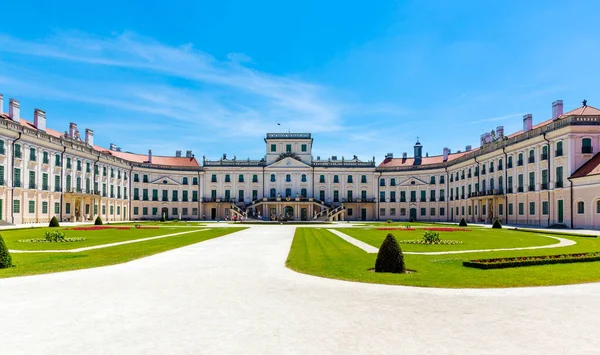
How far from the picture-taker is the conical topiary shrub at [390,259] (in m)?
14.2

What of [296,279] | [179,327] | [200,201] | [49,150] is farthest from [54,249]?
[200,201]

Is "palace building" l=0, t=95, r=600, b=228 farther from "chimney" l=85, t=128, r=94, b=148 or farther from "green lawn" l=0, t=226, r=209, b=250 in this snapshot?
"green lawn" l=0, t=226, r=209, b=250

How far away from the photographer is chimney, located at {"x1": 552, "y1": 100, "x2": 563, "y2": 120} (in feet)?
174

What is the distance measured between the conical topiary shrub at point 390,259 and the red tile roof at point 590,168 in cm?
3680

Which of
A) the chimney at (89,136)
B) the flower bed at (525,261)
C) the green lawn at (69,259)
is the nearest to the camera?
the green lawn at (69,259)

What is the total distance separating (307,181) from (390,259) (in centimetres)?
7516

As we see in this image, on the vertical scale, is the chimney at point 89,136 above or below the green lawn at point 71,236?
above

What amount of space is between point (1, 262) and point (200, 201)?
74723 mm

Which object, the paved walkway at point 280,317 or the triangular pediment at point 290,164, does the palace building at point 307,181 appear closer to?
the triangular pediment at point 290,164

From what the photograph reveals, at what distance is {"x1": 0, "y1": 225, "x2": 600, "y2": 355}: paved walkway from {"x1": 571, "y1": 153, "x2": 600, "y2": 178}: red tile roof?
3690 cm

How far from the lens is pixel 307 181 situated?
89375mm

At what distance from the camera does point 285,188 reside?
8912 cm

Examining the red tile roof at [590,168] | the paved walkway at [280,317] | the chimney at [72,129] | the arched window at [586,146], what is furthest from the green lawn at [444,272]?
the chimney at [72,129]

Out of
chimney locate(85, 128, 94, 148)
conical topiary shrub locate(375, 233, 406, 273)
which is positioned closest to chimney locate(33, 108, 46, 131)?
chimney locate(85, 128, 94, 148)
